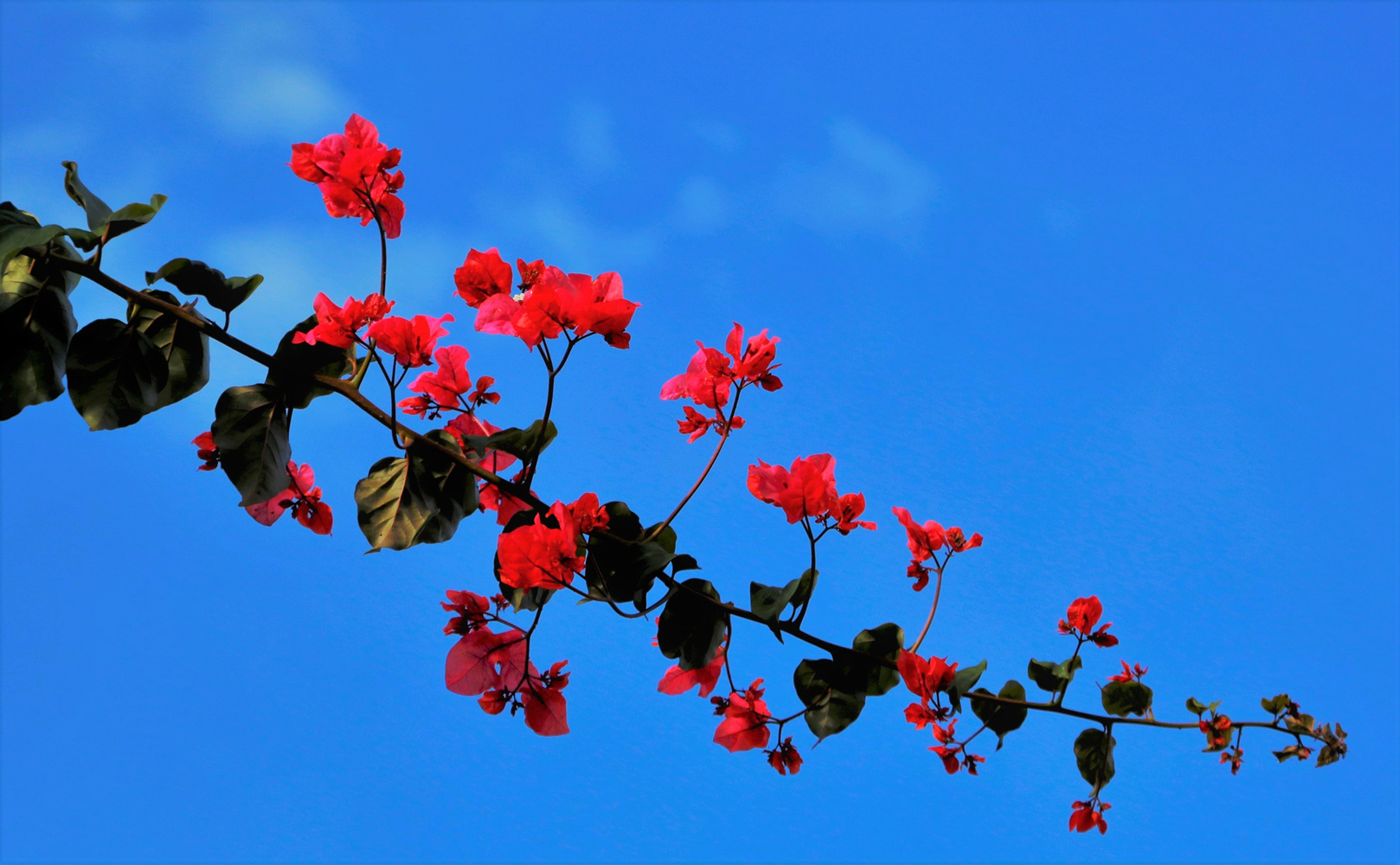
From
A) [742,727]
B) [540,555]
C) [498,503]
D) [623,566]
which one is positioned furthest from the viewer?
[498,503]

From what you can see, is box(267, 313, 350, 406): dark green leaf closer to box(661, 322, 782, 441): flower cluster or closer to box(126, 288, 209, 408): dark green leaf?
box(126, 288, 209, 408): dark green leaf

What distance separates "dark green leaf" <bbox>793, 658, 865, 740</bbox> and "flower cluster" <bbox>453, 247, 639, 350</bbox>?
0.56 m

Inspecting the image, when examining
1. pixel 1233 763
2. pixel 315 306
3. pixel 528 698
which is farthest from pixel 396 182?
pixel 1233 763

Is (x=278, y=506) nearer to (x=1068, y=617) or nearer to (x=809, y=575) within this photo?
(x=809, y=575)

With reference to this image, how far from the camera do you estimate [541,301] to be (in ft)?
3.93

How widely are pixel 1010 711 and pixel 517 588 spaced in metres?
0.78

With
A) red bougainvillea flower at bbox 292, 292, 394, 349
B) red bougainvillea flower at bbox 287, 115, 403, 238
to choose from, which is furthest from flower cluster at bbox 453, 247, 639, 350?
red bougainvillea flower at bbox 287, 115, 403, 238

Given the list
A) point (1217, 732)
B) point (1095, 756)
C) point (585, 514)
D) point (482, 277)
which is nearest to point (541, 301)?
point (482, 277)

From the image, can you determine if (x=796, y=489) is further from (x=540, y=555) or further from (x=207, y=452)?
(x=207, y=452)

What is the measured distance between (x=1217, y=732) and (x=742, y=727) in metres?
0.82

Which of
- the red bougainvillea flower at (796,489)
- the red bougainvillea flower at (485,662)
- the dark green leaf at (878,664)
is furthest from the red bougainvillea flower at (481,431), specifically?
the dark green leaf at (878,664)

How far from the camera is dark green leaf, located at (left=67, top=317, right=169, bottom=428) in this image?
1.33 m

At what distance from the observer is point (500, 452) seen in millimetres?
1435

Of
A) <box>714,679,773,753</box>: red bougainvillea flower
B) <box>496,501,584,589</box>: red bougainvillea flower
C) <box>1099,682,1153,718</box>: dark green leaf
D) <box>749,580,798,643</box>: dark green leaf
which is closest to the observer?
<box>496,501,584,589</box>: red bougainvillea flower
